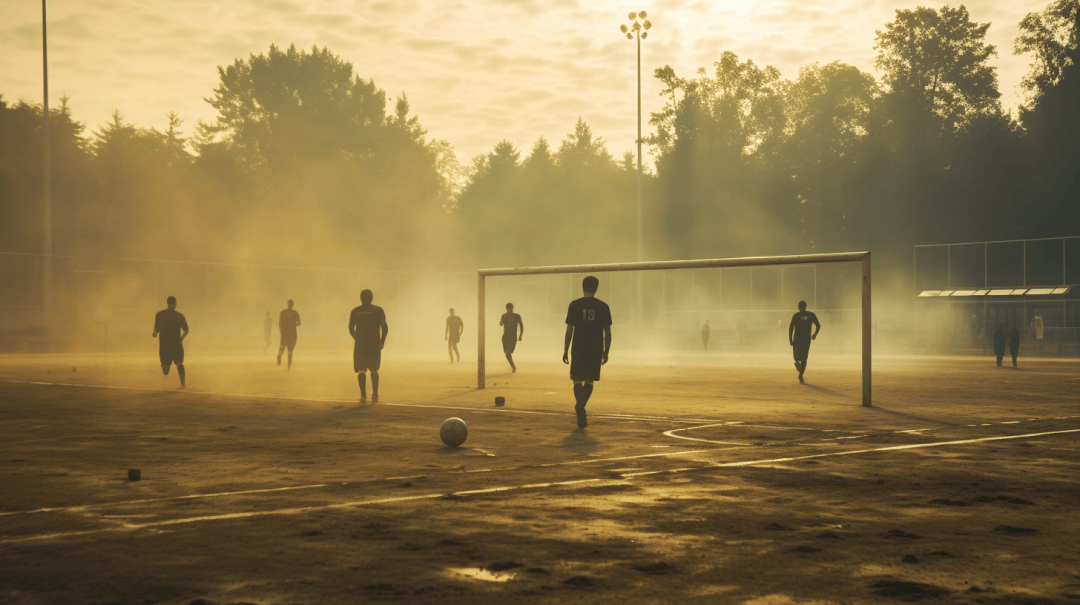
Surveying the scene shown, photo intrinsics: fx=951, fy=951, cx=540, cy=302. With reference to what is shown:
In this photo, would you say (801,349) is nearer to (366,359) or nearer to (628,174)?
(366,359)

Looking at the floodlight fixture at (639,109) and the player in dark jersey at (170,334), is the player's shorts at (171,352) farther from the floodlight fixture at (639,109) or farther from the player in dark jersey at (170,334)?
the floodlight fixture at (639,109)

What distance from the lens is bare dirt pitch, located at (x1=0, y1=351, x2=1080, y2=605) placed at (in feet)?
15.3

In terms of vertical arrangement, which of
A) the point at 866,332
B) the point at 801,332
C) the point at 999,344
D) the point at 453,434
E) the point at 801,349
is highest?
the point at 866,332

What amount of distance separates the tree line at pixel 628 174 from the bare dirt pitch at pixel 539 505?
42554mm

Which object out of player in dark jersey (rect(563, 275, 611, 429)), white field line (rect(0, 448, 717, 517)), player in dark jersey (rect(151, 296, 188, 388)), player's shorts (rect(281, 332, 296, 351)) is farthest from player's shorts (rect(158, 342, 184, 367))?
white field line (rect(0, 448, 717, 517))

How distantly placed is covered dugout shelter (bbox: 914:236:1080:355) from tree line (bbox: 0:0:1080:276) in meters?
3.97

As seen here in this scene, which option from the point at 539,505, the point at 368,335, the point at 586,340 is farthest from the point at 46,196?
the point at 539,505

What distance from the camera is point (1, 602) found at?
14.1 feet

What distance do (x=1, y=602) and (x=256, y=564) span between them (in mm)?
1175

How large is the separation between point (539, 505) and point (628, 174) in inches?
2994

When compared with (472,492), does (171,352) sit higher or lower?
higher

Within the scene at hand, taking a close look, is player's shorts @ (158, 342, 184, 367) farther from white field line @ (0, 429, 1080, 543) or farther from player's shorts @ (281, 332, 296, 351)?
white field line @ (0, 429, 1080, 543)

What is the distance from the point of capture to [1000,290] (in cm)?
4747

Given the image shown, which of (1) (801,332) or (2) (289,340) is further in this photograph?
(2) (289,340)
